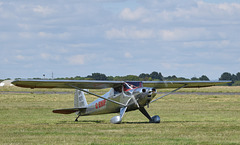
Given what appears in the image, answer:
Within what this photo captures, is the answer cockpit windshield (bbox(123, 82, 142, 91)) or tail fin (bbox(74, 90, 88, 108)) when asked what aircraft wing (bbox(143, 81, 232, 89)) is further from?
tail fin (bbox(74, 90, 88, 108))

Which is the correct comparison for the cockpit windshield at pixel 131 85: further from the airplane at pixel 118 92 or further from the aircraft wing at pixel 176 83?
the aircraft wing at pixel 176 83

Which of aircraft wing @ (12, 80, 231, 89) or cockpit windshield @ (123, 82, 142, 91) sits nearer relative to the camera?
aircraft wing @ (12, 80, 231, 89)

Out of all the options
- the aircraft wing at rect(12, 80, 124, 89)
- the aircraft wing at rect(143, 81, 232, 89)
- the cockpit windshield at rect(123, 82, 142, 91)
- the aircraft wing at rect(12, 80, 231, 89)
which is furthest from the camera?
the aircraft wing at rect(143, 81, 232, 89)

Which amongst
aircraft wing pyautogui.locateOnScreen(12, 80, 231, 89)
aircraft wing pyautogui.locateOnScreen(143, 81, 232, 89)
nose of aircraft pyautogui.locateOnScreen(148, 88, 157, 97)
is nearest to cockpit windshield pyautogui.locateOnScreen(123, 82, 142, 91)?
aircraft wing pyautogui.locateOnScreen(12, 80, 231, 89)

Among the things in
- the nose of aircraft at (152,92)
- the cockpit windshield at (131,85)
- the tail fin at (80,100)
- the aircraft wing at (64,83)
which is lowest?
the tail fin at (80,100)

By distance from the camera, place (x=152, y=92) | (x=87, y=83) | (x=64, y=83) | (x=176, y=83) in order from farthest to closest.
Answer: (x=176, y=83) < (x=87, y=83) < (x=64, y=83) < (x=152, y=92)

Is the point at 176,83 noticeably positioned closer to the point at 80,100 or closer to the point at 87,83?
Answer: the point at 87,83

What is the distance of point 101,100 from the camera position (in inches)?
902

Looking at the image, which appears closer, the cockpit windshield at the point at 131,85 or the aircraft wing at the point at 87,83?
the aircraft wing at the point at 87,83

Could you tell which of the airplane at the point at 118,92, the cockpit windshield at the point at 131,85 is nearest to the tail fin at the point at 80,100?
the airplane at the point at 118,92

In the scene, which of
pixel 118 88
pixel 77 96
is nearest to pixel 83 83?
pixel 118 88

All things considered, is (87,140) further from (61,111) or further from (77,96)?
(77,96)

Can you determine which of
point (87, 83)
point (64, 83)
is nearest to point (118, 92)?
point (87, 83)

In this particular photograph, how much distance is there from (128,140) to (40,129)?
4728mm
